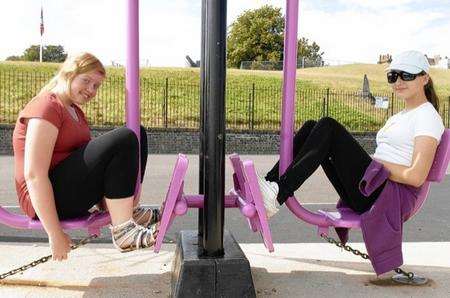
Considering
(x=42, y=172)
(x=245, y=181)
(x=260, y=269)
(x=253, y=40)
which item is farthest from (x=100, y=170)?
(x=253, y=40)

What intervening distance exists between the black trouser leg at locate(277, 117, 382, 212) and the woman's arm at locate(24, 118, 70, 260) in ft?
3.90

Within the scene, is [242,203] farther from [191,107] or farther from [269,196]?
[191,107]

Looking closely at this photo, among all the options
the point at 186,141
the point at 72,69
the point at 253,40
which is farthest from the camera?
the point at 253,40

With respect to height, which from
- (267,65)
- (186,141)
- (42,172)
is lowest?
(186,141)

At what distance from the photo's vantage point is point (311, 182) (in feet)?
30.4

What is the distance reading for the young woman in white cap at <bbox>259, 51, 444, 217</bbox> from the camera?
9.68 feet

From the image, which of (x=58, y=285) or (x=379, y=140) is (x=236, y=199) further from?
(x=58, y=285)

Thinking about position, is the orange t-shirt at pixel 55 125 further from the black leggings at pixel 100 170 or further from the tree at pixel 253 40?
the tree at pixel 253 40

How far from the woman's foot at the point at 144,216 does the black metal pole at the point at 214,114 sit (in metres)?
0.33

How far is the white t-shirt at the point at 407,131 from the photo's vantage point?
2.98 meters

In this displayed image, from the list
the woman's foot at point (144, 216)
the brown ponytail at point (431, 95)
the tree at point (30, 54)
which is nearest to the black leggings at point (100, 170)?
the woman's foot at point (144, 216)

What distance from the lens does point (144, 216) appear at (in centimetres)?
301

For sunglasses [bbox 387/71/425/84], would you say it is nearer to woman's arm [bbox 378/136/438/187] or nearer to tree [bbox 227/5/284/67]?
woman's arm [bbox 378/136/438/187]

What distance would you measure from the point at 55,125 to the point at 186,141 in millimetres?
12656
